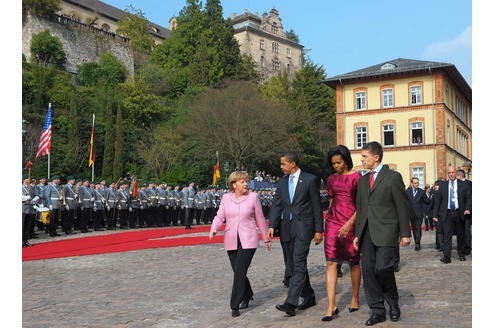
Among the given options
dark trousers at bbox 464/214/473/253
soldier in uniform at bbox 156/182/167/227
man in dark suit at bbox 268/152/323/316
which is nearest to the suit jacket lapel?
man in dark suit at bbox 268/152/323/316

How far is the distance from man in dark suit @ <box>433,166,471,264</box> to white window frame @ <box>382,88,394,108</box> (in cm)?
4407

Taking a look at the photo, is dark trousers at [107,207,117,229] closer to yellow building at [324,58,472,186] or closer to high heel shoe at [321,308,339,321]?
high heel shoe at [321,308,339,321]

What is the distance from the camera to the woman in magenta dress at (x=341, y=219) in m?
7.28

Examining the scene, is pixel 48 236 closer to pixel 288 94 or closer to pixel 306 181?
pixel 306 181

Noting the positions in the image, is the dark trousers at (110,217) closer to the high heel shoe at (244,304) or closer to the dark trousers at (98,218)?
the dark trousers at (98,218)

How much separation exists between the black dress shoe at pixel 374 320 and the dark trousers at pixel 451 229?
19.4 feet

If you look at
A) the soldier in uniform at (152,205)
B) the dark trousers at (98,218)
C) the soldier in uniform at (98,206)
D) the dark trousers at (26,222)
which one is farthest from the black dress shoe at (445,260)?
the soldier in uniform at (152,205)

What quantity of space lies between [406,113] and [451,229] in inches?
1729

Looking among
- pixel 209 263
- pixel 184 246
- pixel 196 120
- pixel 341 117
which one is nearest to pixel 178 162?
pixel 196 120

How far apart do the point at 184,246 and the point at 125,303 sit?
8.19m

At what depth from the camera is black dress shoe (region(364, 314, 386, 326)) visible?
665 centimetres

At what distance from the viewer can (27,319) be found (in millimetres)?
7312

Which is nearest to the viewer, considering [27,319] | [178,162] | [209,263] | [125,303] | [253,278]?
[27,319]

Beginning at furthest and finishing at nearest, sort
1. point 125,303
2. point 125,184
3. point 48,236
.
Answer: point 125,184, point 48,236, point 125,303
